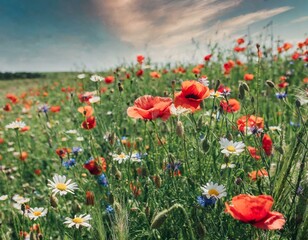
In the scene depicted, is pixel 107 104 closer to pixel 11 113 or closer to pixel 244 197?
pixel 11 113

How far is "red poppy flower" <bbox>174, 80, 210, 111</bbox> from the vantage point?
160 centimetres

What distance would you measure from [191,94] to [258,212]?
2.31 feet

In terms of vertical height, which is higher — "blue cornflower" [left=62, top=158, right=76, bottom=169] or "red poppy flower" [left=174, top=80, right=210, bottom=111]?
"red poppy flower" [left=174, top=80, right=210, bottom=111]

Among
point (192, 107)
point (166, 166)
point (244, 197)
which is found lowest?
point (166, 166)

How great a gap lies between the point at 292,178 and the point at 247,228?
0.92ft

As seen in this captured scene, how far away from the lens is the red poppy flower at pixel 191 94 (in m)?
1.60

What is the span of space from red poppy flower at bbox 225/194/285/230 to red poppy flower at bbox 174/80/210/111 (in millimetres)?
610

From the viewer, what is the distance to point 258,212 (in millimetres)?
1046

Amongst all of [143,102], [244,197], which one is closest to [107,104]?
[143,102]

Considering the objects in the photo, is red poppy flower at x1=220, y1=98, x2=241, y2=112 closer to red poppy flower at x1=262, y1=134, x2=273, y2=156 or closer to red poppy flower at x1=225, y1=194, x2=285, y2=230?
red poppy flower at x1=262, y1=134, x2=273, y2=156

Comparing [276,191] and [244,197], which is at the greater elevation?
[244,197]

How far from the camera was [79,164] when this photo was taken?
2637 millimetres

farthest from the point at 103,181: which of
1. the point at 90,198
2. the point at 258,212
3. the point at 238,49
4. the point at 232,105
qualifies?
the point at 238,49

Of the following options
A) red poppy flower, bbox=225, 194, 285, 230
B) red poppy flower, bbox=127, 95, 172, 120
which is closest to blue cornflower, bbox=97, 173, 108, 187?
red poppy flower, bbox=127, 95, 172, 120
